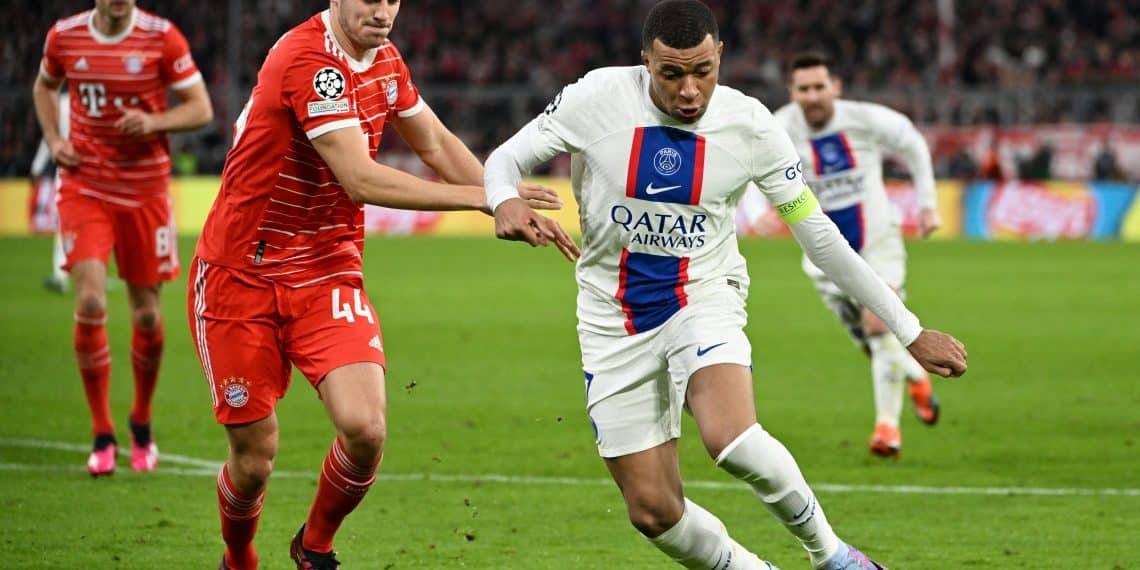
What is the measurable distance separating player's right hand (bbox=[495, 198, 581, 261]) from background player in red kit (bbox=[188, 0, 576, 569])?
341 mm

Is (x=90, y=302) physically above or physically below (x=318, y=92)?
below

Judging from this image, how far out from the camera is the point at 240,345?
19.4ft

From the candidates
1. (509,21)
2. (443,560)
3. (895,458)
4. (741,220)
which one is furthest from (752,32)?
(443,560)

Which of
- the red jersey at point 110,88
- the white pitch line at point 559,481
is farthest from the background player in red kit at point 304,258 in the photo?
the red jersey at point 110,88

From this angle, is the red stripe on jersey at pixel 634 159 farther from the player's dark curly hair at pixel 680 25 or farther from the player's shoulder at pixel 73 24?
the player's shoulder at pixel 73 24

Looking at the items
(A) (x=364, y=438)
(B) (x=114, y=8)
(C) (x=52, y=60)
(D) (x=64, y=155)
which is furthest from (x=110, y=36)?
(A) (x=364, y=438)

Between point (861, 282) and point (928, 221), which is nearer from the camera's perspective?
point (861, 282)

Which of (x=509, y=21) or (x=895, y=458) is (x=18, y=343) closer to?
(x=895, y=458)

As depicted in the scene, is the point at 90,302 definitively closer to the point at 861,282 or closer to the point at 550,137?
the point at 550,137

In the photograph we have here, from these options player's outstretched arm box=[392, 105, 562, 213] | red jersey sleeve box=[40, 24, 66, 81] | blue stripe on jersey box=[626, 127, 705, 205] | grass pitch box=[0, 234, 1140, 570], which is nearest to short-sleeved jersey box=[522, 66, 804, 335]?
blue stripe on jersey box=[626, 127, 705, 205]

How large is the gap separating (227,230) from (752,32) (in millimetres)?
34544

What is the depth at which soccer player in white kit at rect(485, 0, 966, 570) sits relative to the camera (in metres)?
5.42

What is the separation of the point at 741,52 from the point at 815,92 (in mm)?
29269

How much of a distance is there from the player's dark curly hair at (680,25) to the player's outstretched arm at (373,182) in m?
0.81
